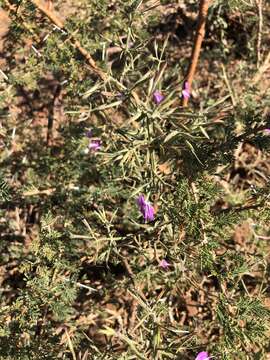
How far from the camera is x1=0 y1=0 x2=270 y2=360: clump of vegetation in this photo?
148 cm

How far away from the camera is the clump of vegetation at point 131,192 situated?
1479 millimetres

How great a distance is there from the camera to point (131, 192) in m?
1.87


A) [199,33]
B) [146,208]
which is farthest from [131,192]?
[199,33]

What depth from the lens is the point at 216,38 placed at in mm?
2689

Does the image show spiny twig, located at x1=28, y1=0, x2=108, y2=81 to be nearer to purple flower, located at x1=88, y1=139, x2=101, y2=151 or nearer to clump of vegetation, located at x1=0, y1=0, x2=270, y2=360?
clump of vegetation, located at x1=0, y1=0, x2=270, y2=360

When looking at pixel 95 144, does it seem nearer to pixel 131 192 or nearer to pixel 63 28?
pixel 131 192

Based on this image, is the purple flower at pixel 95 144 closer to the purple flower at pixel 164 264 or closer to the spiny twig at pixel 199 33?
the spiny twig at pixel 199 33

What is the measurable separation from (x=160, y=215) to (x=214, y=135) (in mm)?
601

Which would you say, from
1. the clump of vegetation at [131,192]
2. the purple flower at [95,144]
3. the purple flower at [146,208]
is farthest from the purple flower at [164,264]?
the purple flower at [95,144]

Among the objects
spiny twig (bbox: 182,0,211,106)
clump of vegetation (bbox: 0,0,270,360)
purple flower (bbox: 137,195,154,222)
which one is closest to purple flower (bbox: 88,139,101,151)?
clump of vegetation (bbox: 0,0,270,360)

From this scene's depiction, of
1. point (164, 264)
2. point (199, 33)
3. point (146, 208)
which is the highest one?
point (199, 33)

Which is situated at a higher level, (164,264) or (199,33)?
(199,33)

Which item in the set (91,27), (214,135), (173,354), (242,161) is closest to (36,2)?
(91,27)

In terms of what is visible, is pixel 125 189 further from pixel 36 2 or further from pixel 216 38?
pixel 216 38
